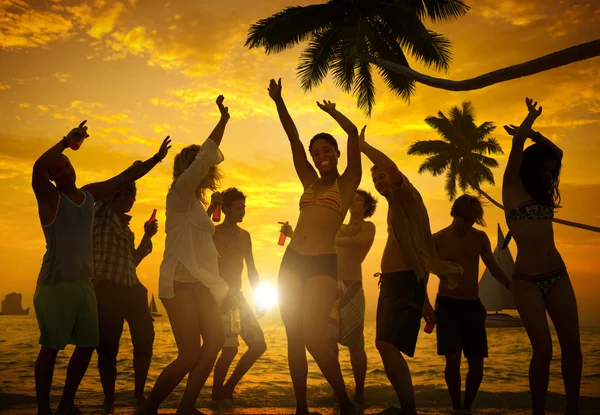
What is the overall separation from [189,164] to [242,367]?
10.0ft

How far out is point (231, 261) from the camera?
296 inches

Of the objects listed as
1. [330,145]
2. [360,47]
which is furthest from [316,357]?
[360,47]

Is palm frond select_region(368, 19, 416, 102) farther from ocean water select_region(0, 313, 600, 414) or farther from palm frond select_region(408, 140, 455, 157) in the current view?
palm frond select_region(408, 140, 455, 157)

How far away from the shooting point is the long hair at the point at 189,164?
5.38 metres

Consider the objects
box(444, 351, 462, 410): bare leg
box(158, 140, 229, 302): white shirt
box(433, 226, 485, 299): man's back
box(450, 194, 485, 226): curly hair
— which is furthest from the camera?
box(450, 194, 485, 226): curly hair

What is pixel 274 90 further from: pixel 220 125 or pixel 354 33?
pixel 354 33

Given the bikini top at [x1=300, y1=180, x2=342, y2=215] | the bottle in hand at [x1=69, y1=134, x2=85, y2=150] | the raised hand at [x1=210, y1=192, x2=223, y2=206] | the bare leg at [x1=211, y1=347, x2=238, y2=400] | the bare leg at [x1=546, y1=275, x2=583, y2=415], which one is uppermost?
the bottle in hand at [x1=69, y1=134, x2=85, y2=150]

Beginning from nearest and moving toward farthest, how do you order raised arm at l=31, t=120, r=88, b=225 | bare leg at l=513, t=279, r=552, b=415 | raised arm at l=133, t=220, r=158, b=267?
raised arm at l=31, t=120, r=88, b=225
bare leg at l=513, t=279, r=552, b=415
raised arm at l=133, t=220, r=158, b=267

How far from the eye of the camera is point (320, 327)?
4938mm

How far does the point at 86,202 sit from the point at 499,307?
5958 cm

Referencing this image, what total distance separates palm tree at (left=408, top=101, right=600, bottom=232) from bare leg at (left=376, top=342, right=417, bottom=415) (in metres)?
50.0

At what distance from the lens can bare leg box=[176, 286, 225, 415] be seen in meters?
5.04

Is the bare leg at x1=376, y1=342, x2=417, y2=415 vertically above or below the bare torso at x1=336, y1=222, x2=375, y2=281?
below

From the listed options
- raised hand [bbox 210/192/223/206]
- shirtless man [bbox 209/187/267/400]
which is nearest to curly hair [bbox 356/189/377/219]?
shirtless man [bbox 209/187/267/400]
